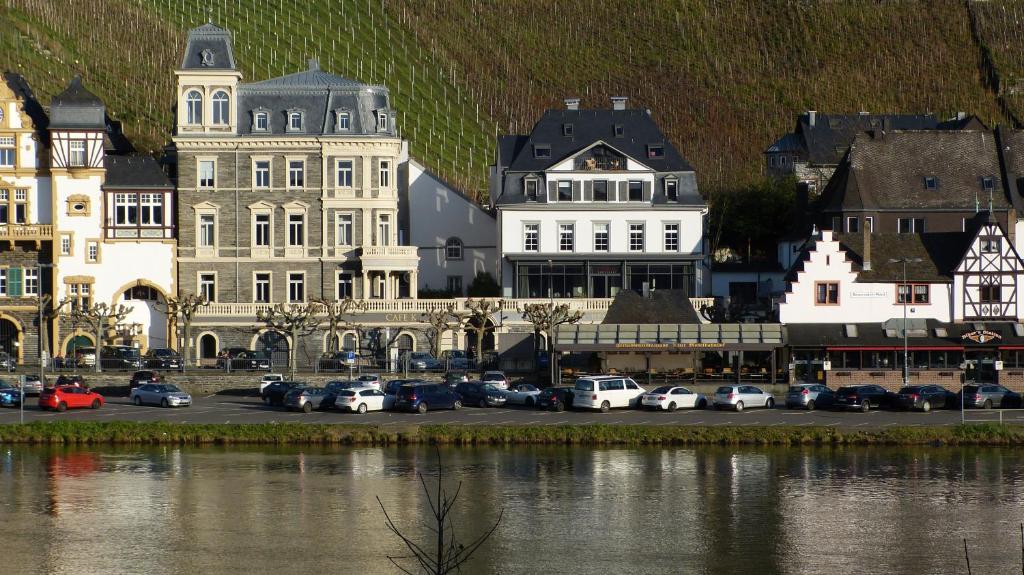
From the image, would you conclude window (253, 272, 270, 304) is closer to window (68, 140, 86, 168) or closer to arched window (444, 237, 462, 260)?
window (68, 140, 86, 168)

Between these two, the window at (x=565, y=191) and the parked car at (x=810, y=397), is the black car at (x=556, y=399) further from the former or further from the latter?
the window at (x=565, y=191)

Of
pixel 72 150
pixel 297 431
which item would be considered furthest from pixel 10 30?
pixel 297 431

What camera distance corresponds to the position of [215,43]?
99688 millimetres

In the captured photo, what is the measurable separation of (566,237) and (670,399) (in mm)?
32232

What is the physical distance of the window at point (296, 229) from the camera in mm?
99750

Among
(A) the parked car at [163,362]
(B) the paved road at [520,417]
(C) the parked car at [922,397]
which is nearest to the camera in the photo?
(B) the paved road at [520,417]

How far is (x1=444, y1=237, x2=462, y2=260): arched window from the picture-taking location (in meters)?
110

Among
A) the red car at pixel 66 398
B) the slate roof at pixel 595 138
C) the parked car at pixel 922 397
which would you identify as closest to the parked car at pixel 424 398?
the red car at pixel 66 398

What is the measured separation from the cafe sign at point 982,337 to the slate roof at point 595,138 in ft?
Answer: 81.3

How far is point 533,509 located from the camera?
155 feet

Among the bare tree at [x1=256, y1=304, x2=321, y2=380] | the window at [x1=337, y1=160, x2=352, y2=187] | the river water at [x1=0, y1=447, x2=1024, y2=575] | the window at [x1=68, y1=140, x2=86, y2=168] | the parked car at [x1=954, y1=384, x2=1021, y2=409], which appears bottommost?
the river water at [x1=0, y1=447, x2=1024, y2=575]

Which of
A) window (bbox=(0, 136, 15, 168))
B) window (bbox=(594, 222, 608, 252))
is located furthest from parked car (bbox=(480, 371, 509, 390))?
window (bbox=(0, 136, 15, 168))

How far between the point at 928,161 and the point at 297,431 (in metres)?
55.1

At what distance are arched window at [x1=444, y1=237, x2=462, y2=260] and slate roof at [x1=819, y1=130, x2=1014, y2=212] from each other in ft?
76.8
